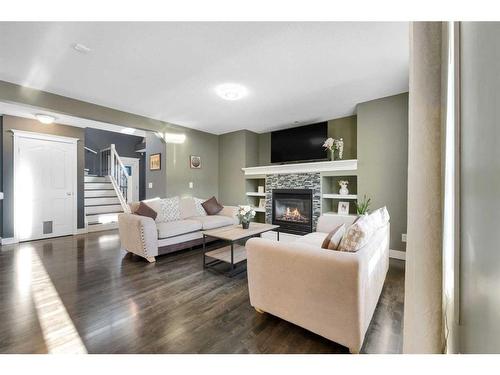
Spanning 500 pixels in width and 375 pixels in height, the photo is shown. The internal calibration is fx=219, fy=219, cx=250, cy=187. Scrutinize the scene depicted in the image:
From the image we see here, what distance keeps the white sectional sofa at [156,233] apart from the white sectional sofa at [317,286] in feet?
6.26

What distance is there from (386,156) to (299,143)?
1620mm

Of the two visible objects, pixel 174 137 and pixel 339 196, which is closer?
pixel 339 196

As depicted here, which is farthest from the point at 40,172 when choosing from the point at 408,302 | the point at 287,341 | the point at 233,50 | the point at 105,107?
the point at 408,302

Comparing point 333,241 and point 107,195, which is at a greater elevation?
point 107,195

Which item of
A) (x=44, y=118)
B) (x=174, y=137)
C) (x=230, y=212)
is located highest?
(x=44, y=118)

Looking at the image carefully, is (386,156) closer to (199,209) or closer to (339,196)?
(339,196)

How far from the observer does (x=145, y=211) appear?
346 cm

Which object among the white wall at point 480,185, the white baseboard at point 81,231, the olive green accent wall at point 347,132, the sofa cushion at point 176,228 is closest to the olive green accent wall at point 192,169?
the sofa cushion at point 176,228

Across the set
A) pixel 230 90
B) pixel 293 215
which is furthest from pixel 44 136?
pixel 293 215

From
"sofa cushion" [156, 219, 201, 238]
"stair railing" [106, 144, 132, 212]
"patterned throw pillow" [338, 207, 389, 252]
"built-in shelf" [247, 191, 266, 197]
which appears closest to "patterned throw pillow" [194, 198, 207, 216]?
"sofa cushion" [156, 219, 201, 238]

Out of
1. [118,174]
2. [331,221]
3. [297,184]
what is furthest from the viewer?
[118,174]

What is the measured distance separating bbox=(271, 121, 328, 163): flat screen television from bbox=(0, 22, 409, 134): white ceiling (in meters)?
0.70

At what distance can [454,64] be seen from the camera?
1079 millimetres
